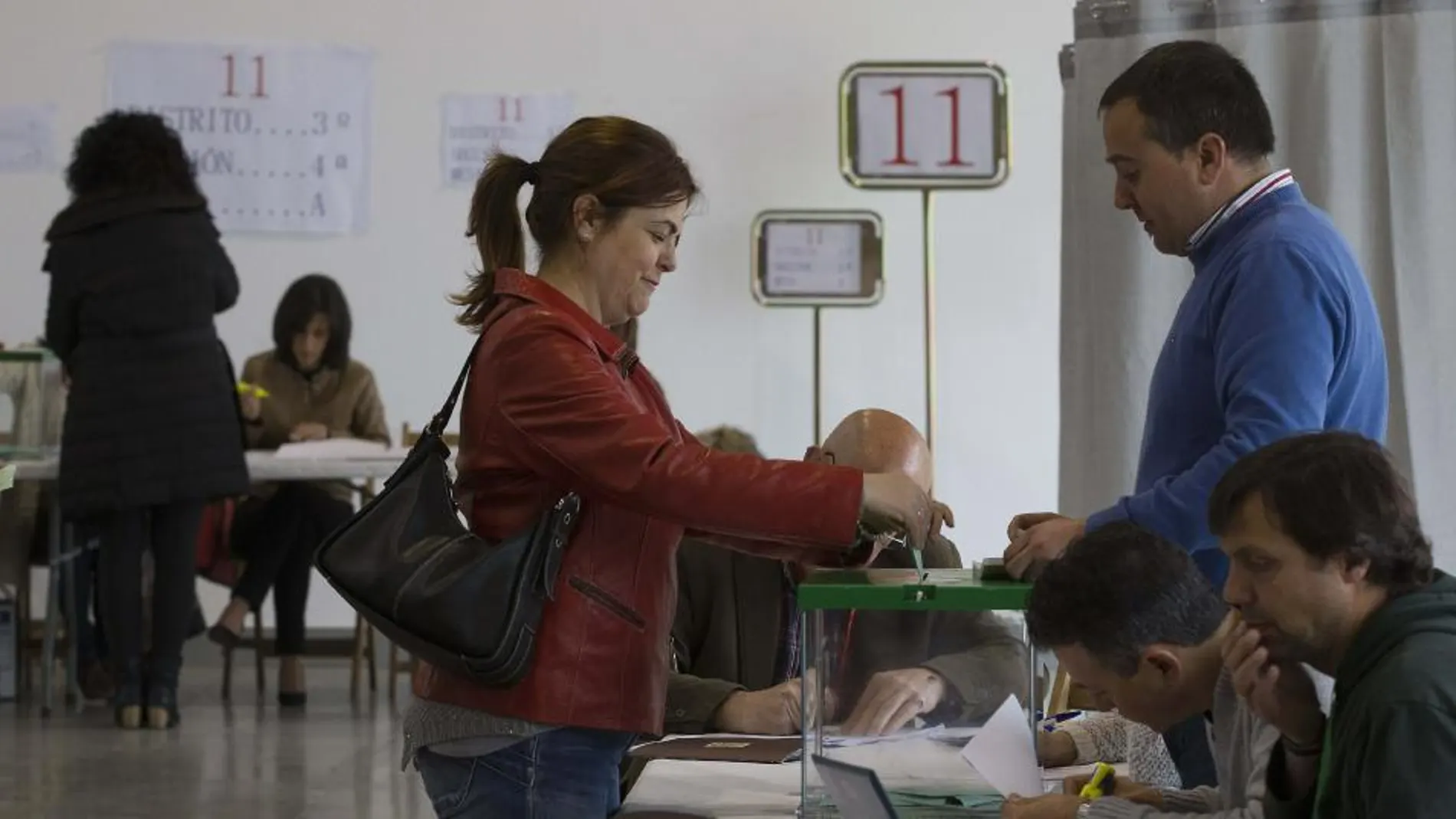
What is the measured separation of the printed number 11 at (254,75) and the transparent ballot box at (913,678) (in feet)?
22.1

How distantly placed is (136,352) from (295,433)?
3.46ft

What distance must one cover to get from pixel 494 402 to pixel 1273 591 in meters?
0.70

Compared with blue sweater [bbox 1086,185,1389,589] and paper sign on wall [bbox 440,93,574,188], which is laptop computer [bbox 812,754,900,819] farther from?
paper sign on wall [bbox 440,93,574,188]

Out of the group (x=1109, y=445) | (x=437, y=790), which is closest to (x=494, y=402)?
(x=437, y=790)

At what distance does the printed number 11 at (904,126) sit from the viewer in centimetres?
738

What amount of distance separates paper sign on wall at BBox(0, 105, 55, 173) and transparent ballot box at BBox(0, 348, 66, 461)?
1.48 meters

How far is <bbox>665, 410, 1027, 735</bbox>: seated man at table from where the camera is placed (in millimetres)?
1861

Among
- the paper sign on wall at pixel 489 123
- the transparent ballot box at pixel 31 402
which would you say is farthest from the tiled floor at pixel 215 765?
the paper sign on wall at pixel 489 123

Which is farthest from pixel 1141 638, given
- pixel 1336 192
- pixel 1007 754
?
pixel 1336 192

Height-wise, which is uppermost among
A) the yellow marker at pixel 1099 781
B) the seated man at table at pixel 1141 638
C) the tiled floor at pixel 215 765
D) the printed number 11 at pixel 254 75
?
the printed number 11 at pixel 254 75

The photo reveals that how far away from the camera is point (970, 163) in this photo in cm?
743

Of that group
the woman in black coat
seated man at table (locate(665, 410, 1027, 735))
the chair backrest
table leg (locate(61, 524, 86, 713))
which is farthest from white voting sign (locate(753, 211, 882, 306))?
seated man at table (locate(665, 410, 1027, 735))

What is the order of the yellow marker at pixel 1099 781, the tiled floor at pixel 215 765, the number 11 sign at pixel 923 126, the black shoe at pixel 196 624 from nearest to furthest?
the yellow marker at pixel 1099 781 → the tiled floor at pixel 215 765 → the black shoe at pixel 196 624 → the number 11 sign at pixel 923 126

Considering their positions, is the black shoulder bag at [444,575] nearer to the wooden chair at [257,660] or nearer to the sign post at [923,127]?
the wooden chair at [257,660]
